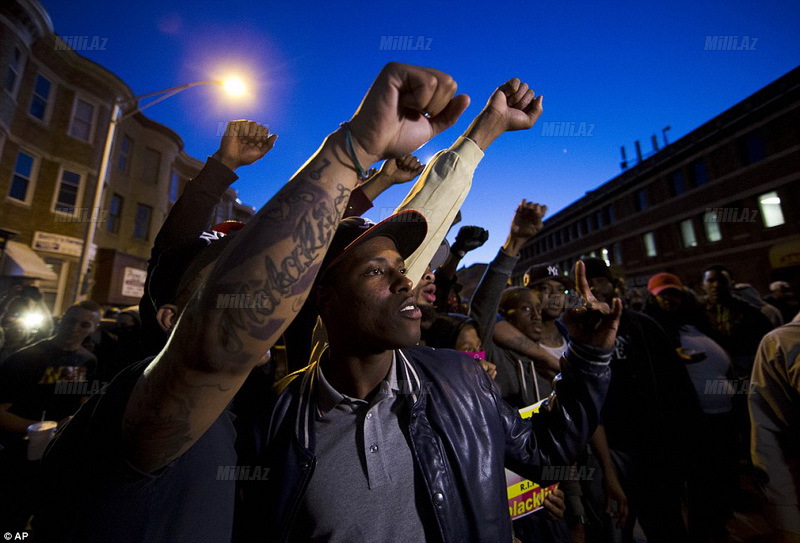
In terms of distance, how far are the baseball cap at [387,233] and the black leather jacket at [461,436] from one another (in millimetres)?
580

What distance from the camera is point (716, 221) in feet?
71.9

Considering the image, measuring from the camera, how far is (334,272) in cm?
189

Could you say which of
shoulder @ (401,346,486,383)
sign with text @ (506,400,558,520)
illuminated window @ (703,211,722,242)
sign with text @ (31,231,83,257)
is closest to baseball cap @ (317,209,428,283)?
shoulder @ (401,346,486,383)

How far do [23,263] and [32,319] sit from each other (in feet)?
22.5

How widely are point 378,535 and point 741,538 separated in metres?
4.79

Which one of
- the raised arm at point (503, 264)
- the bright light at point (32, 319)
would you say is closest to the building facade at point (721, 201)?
the raised arm at point (503, 264)

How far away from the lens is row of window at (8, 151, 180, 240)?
12.8m

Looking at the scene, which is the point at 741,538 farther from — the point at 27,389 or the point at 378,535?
the point at 27,389

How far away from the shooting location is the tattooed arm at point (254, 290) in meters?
0.69

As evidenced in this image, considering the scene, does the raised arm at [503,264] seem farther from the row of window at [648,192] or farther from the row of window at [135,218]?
the row of window at [648,192]

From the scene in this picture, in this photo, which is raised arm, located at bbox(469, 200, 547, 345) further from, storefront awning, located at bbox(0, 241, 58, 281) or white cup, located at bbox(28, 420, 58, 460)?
storefront awning, located at bbox(0, 241, 58, 281)

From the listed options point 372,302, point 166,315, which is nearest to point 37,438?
point 166,315

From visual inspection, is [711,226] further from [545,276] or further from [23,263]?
[23,263]

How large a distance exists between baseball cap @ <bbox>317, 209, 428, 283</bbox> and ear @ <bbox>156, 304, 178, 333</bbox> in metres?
0.69
